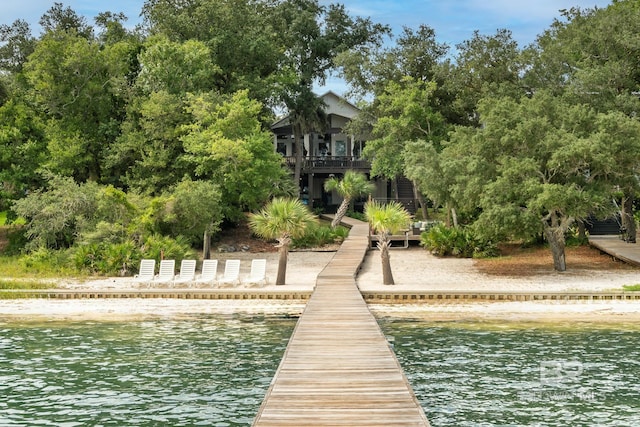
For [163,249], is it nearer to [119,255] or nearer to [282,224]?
[119,255]

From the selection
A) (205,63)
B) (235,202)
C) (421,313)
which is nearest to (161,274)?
(421,313)

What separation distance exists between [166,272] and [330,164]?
2788cm

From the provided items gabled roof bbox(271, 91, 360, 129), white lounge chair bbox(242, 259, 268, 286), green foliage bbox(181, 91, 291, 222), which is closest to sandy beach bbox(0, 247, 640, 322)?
white lounge chair bbox(242, 259, 268, 286)

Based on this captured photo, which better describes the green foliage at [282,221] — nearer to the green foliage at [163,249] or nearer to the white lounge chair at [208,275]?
the white lounge chair at [208,275]

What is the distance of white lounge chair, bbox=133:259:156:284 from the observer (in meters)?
25.2

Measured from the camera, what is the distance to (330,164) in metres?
52.2

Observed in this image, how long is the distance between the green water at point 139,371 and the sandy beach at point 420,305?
5.51 ft

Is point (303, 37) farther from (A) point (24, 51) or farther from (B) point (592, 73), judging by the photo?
(B) point (592, 73)

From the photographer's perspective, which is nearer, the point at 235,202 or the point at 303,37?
the point at 235,202

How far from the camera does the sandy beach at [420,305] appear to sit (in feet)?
67.6

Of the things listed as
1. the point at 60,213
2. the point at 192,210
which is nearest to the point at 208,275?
the point at 192,210

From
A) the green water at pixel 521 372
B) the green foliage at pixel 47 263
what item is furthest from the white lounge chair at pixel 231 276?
the green water at pixel 521 372

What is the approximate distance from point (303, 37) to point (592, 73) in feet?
72.4

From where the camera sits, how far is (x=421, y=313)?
20.8m
